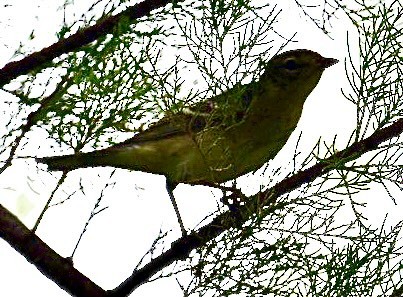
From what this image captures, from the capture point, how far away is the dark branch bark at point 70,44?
1.71 m

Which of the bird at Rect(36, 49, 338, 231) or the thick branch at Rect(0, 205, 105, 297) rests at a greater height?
the bird at Rect(36, 49, 338, 231)

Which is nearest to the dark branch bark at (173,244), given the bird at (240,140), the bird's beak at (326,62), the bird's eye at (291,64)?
the bird at (240,140)

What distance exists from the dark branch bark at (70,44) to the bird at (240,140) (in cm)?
35

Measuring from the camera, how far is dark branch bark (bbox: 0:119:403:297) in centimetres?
167

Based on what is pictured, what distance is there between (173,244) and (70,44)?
18.2 inches

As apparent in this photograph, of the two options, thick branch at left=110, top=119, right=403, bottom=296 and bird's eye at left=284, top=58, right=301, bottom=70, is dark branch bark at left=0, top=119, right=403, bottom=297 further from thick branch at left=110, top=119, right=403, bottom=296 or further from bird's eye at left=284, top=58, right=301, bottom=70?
bird's eye at left=284, top=58, right=301, bottom=70

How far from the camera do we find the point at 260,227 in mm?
1659

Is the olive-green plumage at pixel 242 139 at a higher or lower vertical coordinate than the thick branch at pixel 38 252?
higher

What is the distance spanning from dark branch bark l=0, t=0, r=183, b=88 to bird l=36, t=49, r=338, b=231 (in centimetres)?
35

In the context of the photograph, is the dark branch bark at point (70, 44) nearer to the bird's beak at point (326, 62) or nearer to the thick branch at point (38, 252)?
the thick branch at point (38, 252)

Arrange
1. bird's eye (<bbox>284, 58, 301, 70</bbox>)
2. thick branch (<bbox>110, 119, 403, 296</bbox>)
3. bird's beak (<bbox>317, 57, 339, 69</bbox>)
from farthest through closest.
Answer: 1. bird's eye (<bbox>284, 58, 301, 70</bbox>)
2. bird's beak (<bbox>317, 57, 339, 69</bbox>)
3. thick branch (<bbox>110, 119, 403, 296</bbox>)

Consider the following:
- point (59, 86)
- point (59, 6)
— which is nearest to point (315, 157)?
point (59, 86)

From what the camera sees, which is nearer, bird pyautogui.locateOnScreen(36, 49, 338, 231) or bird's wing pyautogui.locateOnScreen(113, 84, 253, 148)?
bird's wing pyautogui.locateOnScreen(113, 84, 253, 148)

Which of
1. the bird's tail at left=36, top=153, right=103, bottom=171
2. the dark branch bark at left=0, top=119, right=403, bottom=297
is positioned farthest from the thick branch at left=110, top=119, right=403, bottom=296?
the bird's tail at left=36, top=153, right=103, bottom=171
